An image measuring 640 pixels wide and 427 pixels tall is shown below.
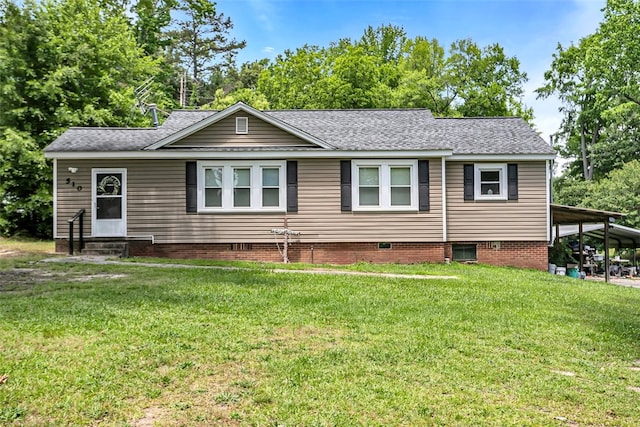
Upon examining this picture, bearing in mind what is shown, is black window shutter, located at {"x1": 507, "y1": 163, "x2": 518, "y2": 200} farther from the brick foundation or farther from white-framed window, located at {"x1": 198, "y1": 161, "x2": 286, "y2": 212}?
white-framed window, located at {"x1": 198, "y1": 161, "x2": 286, "y2": 212}

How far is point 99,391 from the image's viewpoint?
12.3 ft

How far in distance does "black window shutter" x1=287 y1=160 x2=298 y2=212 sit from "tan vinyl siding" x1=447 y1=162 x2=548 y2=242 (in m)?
4.31

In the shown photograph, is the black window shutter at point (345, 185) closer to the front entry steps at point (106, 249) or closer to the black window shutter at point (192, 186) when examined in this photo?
the black window shutter at point (192, 186)

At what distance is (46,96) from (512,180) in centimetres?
1577

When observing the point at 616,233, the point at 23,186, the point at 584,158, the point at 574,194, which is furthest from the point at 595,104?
the point at 23,186

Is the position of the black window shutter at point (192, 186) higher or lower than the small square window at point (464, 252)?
higher

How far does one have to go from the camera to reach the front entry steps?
1315 centimetres

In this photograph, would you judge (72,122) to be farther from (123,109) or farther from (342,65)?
(342,65)

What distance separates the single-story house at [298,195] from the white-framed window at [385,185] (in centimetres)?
3

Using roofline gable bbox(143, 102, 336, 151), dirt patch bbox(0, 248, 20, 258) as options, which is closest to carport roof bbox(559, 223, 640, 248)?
roofline gable bbox(143, 102, 336, 151)

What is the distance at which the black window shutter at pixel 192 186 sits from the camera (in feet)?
44.4

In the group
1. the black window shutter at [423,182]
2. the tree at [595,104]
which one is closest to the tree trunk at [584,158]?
the tree at [595,104]

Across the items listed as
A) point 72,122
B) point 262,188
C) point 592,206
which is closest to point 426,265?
point 262,188

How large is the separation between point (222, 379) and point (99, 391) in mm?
919
